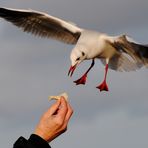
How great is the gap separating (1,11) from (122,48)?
5.05 feet

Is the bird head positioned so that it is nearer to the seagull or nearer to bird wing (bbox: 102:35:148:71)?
the seagull

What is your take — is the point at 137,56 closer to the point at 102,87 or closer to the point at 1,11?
the point at 102,87

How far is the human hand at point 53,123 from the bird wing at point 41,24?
4.66 meters

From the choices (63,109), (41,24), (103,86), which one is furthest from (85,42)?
(63,109)

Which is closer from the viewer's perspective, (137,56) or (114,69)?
(137,56)

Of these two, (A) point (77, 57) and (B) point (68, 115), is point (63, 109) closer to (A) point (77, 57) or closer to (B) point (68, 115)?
(B) point (68, 115)

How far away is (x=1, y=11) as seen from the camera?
21.9 ft

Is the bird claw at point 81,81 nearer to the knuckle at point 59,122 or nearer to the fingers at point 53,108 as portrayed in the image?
the fingers at point 53,108

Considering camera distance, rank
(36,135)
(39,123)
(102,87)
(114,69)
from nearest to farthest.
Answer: (36,135)
(39,123)
(102,87)
(114,69)

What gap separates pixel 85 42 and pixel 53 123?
408 cm

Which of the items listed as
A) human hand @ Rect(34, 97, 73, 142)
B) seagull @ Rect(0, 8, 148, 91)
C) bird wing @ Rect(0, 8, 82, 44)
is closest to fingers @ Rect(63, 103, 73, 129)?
human hand @ Rect(34, 97, 73, 142)

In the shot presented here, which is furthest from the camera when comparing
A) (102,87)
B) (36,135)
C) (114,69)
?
(114,69)

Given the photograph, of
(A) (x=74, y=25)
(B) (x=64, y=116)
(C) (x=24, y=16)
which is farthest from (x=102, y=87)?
(B) (x=64, y=116)

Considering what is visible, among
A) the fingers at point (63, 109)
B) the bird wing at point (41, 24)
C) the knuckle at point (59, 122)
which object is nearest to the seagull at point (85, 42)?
the bird wing at point (41, 24)
